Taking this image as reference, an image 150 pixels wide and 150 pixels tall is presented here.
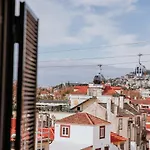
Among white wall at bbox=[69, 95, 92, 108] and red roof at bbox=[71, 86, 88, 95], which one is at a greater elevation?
red roof at bbox=[71, 86, 88, 95]

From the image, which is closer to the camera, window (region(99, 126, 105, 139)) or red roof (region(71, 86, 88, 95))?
window (region(99, 126, 105, 139))

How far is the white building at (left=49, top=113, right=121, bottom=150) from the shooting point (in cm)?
763

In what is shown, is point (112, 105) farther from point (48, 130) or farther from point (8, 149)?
point (8, 149)

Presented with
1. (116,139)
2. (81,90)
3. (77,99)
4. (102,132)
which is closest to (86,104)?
(77,99)

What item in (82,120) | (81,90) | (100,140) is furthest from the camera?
(81,90)

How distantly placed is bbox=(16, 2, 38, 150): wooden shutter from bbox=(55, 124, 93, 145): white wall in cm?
676

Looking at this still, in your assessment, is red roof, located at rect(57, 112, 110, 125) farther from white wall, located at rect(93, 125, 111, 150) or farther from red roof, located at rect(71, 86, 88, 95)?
red roof, located at rect(71, 86, 88, 95)

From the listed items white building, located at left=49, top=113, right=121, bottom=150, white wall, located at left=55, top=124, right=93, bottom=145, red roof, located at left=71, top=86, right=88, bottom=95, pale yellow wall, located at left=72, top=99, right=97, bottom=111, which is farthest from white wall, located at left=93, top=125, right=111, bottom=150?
red roof, located at left=71, top=86, right=88, bottom=95

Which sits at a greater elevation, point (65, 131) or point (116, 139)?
point (65, 131)

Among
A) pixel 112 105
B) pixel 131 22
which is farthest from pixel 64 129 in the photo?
pixel 131 22

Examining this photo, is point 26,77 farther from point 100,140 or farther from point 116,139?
point 116,139

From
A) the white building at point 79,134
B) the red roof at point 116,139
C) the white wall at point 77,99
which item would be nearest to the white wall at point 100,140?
the white building at point 79,134

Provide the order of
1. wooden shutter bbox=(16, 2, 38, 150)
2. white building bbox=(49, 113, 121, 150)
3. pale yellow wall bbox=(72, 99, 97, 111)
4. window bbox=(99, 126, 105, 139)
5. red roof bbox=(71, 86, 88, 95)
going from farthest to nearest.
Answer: red roof bbox=(71, 86, 88, 95), pale yellow wall bbox=(72, 99, 97, 111), window bbox=(99, 126, 105, 139), white building bbox=(49, 113, 121, 150), wooden shutter bbox=(16, 2, 38, 150)

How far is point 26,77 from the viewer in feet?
2.80
